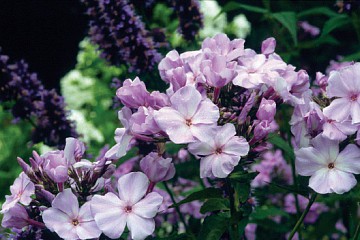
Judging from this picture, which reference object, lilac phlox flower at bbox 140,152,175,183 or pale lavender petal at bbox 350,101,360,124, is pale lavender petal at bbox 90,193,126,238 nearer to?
lilac phlox flower at bbox 140,152,175,183

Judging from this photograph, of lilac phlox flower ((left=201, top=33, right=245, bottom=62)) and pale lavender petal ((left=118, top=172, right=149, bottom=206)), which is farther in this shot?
lilac phlox flower ((left=201, top=33, right=245, bottom=62))

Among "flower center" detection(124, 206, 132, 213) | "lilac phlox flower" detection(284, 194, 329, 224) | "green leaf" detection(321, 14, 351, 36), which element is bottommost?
"lilac phlox flower" detection(284, 194, 329, 224)

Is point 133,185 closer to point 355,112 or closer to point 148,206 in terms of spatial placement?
point 148,206

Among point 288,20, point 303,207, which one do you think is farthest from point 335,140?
point 303,207

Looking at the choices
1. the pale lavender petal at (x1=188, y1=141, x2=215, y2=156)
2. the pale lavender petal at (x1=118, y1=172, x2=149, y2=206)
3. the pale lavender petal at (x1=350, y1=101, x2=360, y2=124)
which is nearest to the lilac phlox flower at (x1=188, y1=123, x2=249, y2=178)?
the pale lavender petal at (x1=188, y1=141, x2=215, y2=156)

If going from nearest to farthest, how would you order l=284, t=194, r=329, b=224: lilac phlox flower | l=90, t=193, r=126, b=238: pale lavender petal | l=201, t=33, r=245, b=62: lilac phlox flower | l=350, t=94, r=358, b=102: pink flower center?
1. l=90, t=193, r=126, b=238: pale lavender petal
2. l=350, t=94, r=358, b=102: pink flower center
3. l=201, t=33, r=245, b=62: lilac phlox flower
4. l=284, t=194, r=329, b=224: lilac phlox flower

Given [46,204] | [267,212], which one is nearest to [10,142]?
[267,212]
